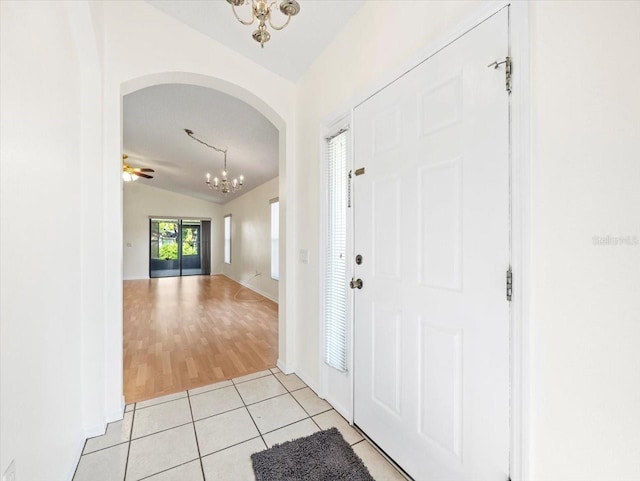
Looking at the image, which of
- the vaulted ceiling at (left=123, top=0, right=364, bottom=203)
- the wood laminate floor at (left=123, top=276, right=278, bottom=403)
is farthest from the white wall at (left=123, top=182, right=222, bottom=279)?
the wood laminate floor at (left=123, top=276, right=278, bottom=403)

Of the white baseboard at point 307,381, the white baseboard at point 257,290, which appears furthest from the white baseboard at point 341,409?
the white baseboard at point 257,290

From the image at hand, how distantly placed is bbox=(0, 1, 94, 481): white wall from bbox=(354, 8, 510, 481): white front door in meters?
1.52

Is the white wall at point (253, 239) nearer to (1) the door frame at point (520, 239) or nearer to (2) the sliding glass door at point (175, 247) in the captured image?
(2) the sliding glass door at point (175, 247)

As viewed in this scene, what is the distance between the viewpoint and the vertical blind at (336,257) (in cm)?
199

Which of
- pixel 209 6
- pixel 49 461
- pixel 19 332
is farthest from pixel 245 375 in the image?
pixel 209 6

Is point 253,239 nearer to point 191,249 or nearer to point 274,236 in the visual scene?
point 274,236

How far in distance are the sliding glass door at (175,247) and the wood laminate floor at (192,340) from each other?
3240 millimetres

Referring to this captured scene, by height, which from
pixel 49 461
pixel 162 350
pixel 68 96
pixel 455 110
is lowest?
pixel 162 350

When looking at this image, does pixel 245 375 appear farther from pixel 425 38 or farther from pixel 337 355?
pixel 425 38

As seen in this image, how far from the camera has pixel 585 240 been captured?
33.9 inches

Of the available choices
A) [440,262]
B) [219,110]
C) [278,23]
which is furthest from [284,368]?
[219,110]

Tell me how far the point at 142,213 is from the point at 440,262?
9.92 meters

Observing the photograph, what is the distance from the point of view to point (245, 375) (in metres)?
2.55

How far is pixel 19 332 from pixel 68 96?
1248 millimetres
